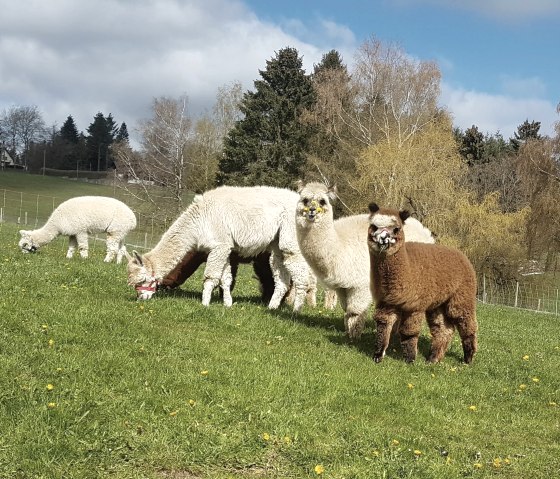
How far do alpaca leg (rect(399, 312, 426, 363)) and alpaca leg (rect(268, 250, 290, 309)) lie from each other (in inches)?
131

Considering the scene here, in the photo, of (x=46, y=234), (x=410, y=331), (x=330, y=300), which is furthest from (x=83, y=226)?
(x=410, y=331)

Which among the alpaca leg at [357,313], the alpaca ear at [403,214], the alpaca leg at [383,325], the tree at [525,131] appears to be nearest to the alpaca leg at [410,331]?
the alpaca leg at [383,325]

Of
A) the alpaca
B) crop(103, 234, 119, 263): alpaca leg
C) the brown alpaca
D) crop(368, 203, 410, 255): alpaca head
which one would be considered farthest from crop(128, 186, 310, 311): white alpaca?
crop(103, 234, 119, 263): alpaca leg

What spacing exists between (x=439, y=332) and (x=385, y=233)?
6.98ft

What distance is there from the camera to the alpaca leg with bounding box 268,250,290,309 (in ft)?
36.3

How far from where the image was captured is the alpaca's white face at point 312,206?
30.2ft

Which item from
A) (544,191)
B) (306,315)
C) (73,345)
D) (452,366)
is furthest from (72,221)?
(544,191)

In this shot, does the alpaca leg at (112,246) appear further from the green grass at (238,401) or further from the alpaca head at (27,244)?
the green grass at (238,401)

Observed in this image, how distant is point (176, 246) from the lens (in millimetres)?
10844

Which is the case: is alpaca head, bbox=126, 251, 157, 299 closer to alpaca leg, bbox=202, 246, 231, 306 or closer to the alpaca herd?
the alpaca herd

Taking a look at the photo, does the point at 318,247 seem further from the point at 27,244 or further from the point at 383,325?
the point at 27,244

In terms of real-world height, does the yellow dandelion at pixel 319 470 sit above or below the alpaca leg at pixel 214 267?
below

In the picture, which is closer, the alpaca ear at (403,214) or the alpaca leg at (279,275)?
the alpaca ear at (403,214)

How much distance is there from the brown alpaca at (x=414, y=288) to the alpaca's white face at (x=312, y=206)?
4.98 ft
